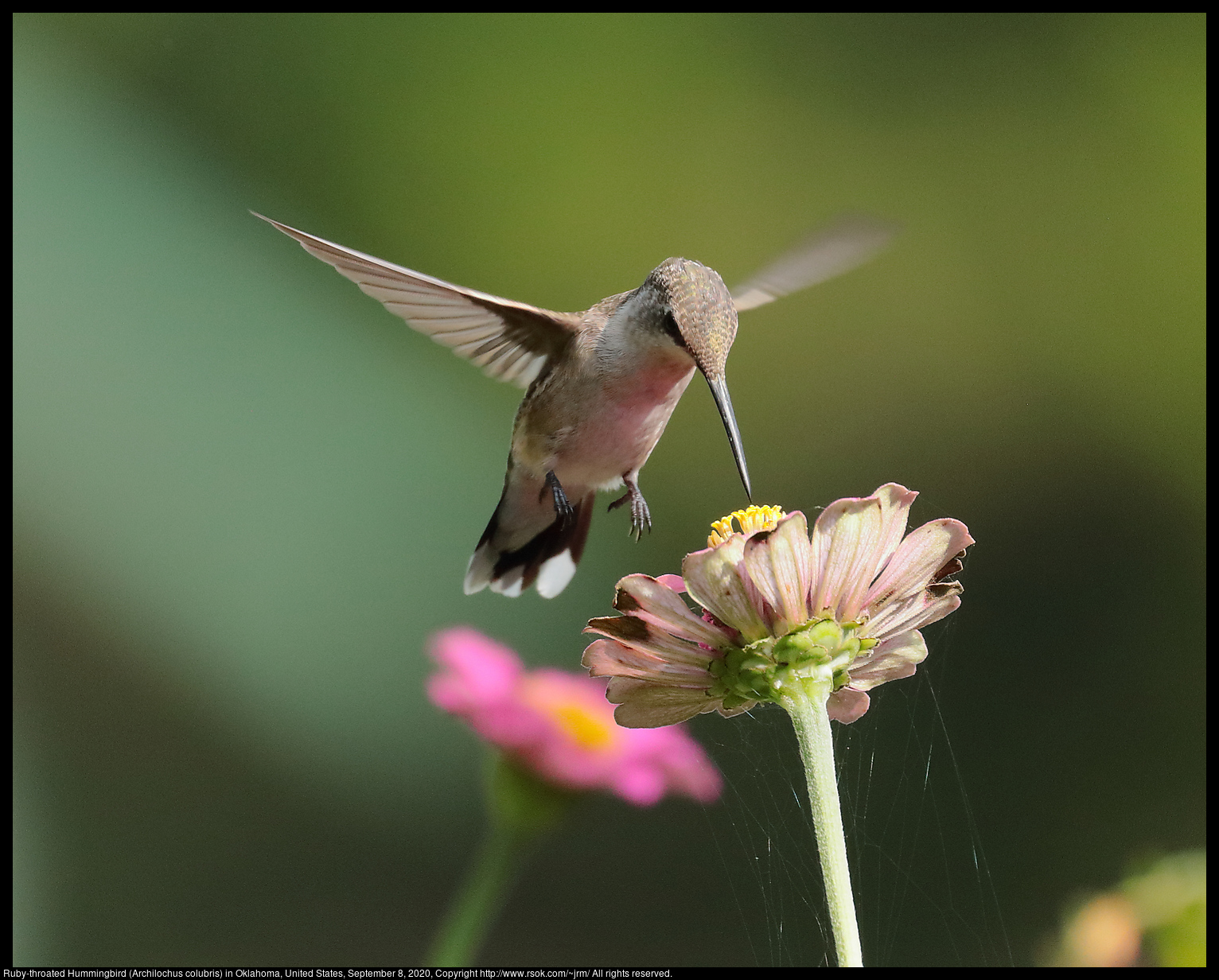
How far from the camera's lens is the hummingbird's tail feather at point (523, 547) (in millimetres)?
1491

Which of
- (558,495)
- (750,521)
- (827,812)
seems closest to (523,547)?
(558,495)

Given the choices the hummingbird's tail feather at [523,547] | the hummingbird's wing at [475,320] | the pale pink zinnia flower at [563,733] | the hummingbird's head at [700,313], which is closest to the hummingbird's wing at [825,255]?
the hummingbird's head at [700,313]

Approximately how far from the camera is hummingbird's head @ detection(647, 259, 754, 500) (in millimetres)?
1091

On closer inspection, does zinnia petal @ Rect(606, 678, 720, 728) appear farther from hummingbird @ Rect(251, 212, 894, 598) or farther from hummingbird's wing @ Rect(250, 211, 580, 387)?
hummingbird's wing @ Rect(250, 211, 580, 387)

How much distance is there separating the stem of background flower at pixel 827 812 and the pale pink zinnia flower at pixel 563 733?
68 cm

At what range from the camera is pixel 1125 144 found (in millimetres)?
2924

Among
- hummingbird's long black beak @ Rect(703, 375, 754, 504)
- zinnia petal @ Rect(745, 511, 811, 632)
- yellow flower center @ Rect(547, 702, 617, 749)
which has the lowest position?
yellow flower center @ Rect(547, 702, 617, 749)

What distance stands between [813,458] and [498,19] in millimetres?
1261

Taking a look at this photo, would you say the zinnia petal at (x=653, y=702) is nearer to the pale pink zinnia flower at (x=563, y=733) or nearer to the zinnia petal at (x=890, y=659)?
the zinnia petal at (x=890, y=659)

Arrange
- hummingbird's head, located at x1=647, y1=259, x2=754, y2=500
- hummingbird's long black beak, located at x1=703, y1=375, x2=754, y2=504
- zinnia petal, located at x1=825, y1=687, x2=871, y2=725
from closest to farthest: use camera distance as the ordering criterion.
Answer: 1. zinnia petal, located at x1=825, y1=687, x2=871, y2=725
2. hummingbird's long black beak, located at x1=703, y1=375, x2=754, y2=504
3. hummingbird's head, located at x1=647, y1=259, x2=754, y2=500

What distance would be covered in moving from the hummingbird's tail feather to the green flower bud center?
79 centimetres

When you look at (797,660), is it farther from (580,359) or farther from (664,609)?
(580,359)

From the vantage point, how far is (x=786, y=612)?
0.69 metres

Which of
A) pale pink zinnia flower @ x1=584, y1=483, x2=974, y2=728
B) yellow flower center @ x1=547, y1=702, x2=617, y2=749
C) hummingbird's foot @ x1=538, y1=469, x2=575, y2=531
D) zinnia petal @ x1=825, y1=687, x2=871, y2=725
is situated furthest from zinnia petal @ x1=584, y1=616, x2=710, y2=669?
yellow flower center @ x1=547, y1=702, x2=617, y2=749
